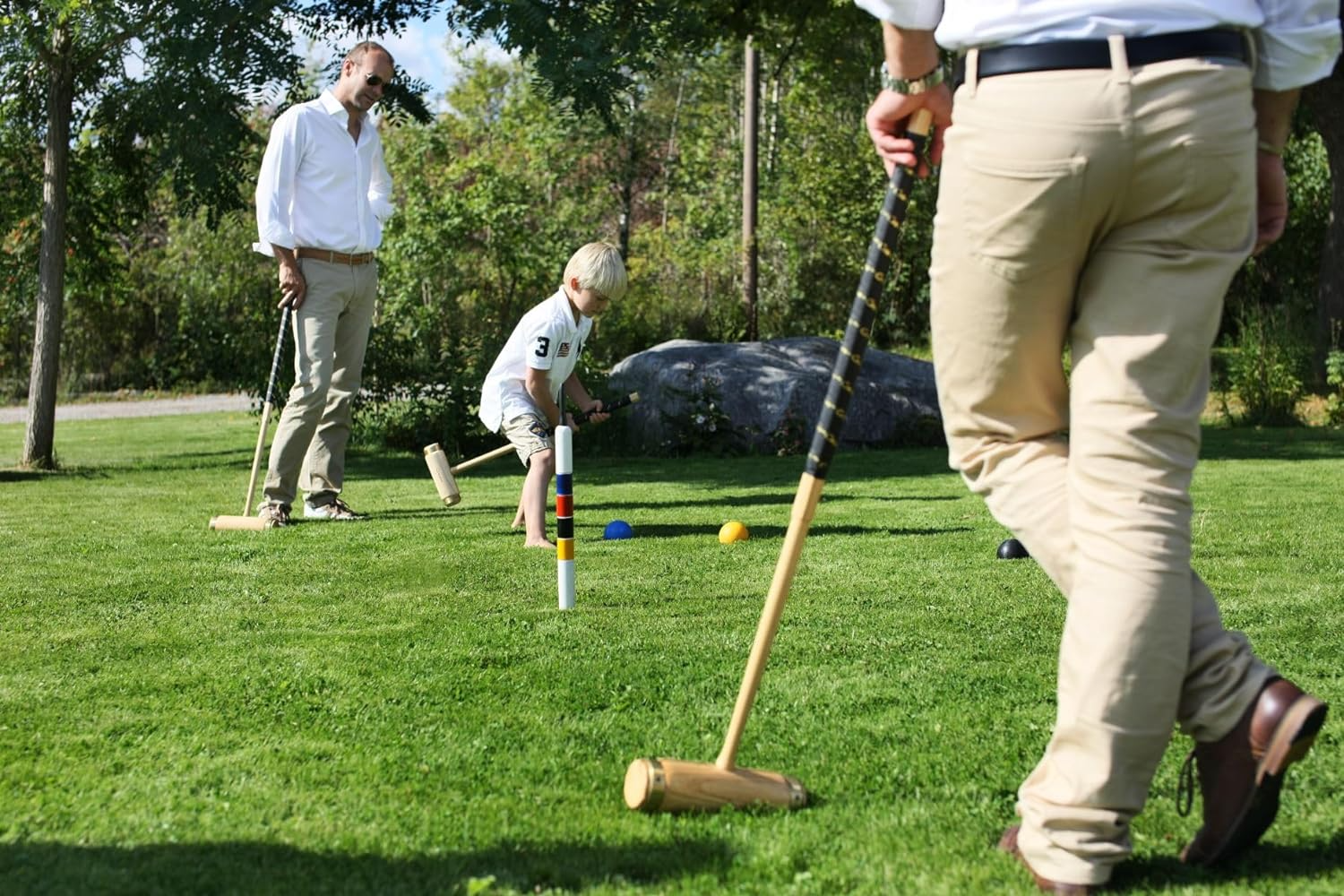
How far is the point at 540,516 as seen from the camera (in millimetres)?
6871

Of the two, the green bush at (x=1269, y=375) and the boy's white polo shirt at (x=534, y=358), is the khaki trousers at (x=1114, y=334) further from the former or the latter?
the green bush at (x=1269, y=375)

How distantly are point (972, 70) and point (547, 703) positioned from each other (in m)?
2.04

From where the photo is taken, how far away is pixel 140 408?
73.6ft

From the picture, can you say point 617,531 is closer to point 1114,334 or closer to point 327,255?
point 327,255

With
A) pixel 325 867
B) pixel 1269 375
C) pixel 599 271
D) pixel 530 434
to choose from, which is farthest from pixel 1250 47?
pixel 1269 375

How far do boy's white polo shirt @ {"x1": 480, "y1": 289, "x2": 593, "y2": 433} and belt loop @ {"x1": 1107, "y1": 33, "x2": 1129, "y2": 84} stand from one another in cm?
495

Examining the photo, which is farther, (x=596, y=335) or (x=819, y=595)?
(x=596, y=335)

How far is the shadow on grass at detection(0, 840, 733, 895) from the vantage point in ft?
8.53

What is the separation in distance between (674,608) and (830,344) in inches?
364

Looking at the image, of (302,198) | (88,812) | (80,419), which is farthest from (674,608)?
(80,419)

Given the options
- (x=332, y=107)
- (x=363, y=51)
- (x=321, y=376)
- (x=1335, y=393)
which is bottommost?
(x=321, y=376)

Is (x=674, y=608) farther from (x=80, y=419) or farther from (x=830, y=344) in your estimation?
(x=80, y=419)

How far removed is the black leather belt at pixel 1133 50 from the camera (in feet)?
7.75

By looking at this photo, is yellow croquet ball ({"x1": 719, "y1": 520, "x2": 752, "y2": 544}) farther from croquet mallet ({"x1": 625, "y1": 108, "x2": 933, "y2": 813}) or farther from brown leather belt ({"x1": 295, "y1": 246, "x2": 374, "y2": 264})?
croquet mallet ({"x1": 625, "y1": 108, "x2": 933, "y2": 813})
